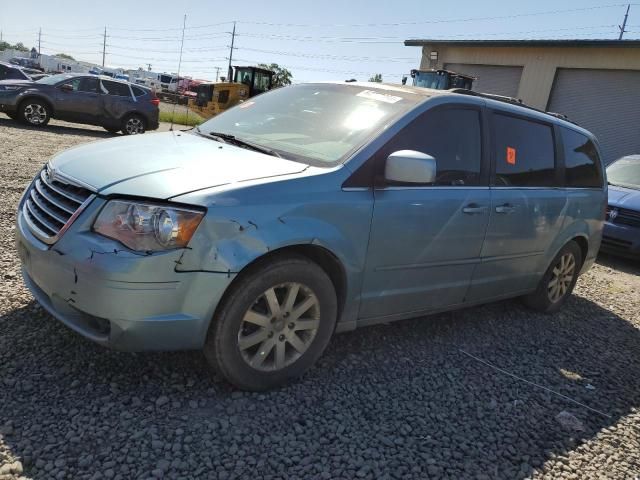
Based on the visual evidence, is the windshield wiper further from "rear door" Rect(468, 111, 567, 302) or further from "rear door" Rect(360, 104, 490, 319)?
"rear door" Rect(468, 111, 567, 302)

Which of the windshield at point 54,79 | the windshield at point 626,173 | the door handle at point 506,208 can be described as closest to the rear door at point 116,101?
the windshield at point 54,79

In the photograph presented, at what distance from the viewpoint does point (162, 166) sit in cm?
277

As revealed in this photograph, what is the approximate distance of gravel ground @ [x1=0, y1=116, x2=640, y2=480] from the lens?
92.8 inches

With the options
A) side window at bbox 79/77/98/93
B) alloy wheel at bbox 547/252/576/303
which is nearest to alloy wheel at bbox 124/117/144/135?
side window at bbox 79/77/98/93

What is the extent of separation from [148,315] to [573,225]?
12.7 feet

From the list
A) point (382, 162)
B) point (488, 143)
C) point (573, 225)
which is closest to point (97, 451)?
point (382, 162)

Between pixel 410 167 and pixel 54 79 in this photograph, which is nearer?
pixel 410 167

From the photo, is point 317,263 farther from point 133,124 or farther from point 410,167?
point 133,124

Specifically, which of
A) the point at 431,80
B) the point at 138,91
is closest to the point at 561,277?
the point at 138,91

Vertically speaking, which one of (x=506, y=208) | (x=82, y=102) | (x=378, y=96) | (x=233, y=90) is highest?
(x=233, y=90)

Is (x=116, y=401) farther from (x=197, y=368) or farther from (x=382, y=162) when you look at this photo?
(x=382, y=162)

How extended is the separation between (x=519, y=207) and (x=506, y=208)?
0.64ft

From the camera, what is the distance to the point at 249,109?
13.1 feet

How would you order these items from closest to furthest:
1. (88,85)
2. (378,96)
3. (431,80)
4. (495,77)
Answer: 1. (378,96)
2. (88,85)
3. (431,80)
4. (495,77)
